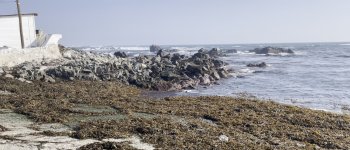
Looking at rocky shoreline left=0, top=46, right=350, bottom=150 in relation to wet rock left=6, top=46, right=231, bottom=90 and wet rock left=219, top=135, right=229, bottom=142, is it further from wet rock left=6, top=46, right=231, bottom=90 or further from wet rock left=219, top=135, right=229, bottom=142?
wet rock left=6, top=46, right=231, bottom=90

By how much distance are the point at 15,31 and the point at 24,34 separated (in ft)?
4.92

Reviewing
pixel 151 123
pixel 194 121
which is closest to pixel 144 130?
pixel 151 123

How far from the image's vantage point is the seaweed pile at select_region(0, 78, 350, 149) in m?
11.9

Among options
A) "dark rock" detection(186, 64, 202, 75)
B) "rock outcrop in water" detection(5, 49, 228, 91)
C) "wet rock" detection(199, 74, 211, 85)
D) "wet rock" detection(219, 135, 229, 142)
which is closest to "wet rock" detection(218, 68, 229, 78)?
"rock outcrop in water" detection(5, 49, 228, 91)

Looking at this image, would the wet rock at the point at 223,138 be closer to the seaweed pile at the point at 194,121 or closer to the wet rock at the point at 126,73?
the seaweed pile at the point at 194,121

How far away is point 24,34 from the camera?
39.6m

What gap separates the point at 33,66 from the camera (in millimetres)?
28516

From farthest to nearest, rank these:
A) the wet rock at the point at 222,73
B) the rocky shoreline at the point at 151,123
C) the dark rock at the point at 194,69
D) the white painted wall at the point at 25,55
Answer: the wet rock at the point at 222,73, the dark rock at the point at 194,69, the white painted wall at the point at 25,55, the rocky shoreline at the point at 151,123

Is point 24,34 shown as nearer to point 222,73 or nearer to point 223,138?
point 222,73

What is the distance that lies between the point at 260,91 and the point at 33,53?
662 inches

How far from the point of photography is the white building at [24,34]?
1449 inches

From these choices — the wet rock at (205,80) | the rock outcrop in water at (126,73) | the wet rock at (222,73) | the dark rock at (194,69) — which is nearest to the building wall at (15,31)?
the rock outcrop in water at (126,73)

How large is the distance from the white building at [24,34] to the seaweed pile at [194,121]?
1767 cm

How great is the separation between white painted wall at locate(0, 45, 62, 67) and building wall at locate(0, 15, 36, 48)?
3.52 m
